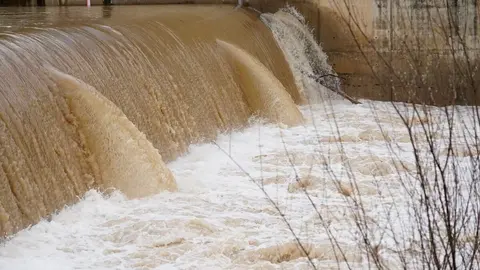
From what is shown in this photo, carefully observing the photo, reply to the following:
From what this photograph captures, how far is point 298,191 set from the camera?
774 cm

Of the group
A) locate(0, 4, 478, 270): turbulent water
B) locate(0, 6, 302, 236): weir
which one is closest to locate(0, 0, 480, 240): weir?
locate(0, 6, 302, 236): weir

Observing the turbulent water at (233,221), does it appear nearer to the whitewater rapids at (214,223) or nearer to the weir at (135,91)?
the whitewater rapids at (214,223)

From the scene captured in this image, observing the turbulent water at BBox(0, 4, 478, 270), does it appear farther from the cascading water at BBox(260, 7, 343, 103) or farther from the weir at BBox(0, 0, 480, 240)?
the cascading water at BBox(260, 7, 343, 103)

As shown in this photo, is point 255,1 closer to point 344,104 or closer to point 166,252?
point 344,104

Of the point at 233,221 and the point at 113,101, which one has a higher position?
the point at 113,101

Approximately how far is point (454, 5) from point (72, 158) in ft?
29.8

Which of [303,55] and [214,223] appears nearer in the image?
[214,223]

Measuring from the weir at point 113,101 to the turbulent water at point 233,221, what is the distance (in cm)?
23

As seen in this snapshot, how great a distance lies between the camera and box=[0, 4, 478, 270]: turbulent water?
5551 millimetres

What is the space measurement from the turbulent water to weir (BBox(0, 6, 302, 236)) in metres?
0.23

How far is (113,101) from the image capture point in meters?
8.48

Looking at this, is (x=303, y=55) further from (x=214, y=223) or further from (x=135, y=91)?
(x=214, y=223)

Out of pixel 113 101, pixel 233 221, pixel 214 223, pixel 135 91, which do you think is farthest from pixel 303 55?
pixel 214 223

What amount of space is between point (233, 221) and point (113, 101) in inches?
88.3
